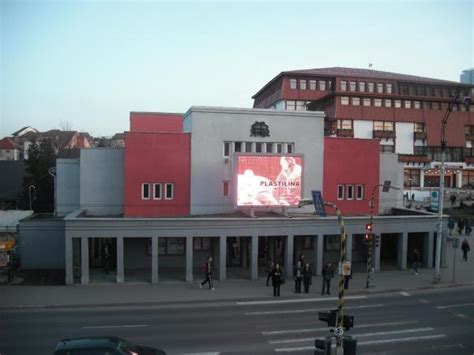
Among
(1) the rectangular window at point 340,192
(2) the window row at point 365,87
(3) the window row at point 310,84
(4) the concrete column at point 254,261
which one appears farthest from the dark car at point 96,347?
(2) the window row at point 365,87

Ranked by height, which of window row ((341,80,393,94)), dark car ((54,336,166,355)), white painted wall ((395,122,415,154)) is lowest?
dark car ((54,336,166,355))

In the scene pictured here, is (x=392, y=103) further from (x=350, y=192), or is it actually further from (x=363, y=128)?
(x=350, y=192)

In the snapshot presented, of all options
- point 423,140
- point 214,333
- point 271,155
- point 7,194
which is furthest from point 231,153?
point 423,140

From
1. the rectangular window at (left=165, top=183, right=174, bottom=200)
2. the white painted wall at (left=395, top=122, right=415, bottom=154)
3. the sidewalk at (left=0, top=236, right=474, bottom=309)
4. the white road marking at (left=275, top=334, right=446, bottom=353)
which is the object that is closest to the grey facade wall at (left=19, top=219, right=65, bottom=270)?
the sidewalk at (left=0, top=236, right=474, bottom=309)

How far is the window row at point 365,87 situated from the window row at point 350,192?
135 ft

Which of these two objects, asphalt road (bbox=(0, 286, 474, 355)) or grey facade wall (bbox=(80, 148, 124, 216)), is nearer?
asphalt road (bbox=(0, 286, 474, 355))

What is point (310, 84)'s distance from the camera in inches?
2872

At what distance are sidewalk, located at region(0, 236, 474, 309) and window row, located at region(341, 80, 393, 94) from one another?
47382 millimetres

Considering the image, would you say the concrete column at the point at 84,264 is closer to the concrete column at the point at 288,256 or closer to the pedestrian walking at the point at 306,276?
the concrete column at the point at 288,256

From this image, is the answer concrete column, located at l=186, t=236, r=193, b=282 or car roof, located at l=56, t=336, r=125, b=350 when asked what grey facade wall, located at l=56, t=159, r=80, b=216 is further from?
car roof, located at l=56, t=336, r=125, b=350

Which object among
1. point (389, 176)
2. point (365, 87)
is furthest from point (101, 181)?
point (365, 87)

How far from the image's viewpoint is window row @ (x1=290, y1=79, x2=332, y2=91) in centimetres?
7238

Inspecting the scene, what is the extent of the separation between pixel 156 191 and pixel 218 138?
5212 mm

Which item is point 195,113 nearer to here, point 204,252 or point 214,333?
point 204,252
